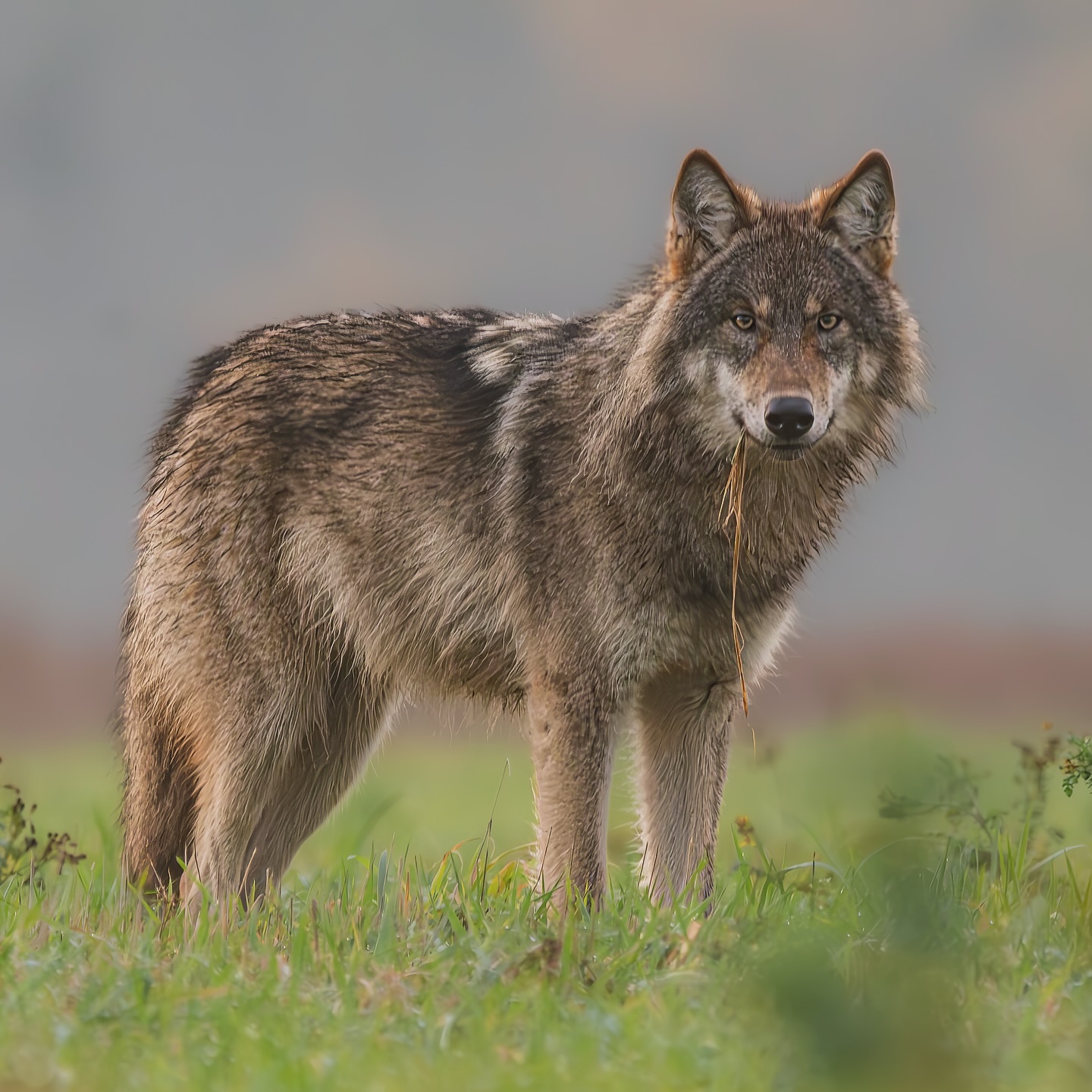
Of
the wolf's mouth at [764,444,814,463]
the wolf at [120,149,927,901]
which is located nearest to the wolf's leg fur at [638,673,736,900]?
the wolf at [120,149,927,901]

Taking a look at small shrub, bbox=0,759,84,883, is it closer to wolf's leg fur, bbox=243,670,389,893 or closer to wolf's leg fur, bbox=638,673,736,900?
wolf's leg fur, bbox=243,670,389,893

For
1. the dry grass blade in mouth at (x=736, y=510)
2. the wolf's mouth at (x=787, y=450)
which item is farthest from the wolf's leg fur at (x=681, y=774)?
the wolf's mouth at (x=787, y=450)

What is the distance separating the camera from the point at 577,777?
4.69 metres

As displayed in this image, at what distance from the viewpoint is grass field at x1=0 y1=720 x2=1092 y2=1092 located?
1.76m

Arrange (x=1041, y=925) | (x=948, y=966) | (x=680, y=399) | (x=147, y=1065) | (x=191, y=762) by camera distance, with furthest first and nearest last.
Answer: (x=191, y=762), (x=680, y=399), (x=1041, y=925), (x=147, y=1065), (x=948, y=966)

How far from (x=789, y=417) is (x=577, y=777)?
4.86 feet

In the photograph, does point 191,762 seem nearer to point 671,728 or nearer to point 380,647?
point 380,647

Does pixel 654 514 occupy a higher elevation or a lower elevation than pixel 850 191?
lower

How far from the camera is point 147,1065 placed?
9.02 ft

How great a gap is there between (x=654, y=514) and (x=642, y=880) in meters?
1.49

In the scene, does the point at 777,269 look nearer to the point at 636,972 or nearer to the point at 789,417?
the point at 789,417

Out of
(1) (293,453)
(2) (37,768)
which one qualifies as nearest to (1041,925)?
(1) (293,453)

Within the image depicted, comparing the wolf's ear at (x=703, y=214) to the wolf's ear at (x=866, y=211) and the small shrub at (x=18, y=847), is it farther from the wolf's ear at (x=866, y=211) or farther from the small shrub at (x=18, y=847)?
the small shrub at (x=18, y=847)

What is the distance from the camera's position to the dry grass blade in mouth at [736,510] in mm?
4656
